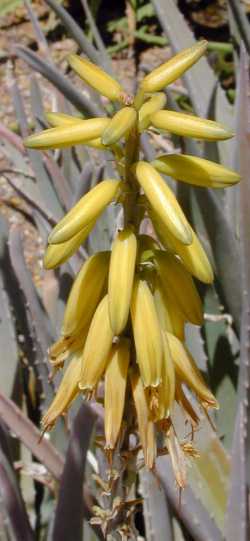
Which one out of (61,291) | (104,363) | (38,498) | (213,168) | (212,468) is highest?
(213,168)

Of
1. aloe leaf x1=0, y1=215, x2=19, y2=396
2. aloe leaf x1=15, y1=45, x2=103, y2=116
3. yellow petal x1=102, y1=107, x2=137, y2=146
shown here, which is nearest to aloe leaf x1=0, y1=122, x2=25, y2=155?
aloe leaf x1=15, y1=45, x2=103, y2=116

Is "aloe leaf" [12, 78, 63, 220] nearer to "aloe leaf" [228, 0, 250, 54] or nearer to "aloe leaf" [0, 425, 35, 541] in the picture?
"aloe leaf" [228, 0, 250, 54]

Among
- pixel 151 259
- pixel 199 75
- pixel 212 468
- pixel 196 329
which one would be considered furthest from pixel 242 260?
pixel 199 75

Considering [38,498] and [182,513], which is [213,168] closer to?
[182,513]

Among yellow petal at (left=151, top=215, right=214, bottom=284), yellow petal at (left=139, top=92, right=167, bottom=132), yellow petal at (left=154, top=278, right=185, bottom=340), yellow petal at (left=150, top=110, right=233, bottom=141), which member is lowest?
yellow petal at (left=154, top=278, right=185, bottom=340)

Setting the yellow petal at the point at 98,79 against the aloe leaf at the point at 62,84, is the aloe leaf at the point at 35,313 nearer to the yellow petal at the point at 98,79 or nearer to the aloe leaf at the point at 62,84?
the aloe leaf at the point at 62,84

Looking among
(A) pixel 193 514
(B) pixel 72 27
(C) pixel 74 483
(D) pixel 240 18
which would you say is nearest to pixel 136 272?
(C) pixel 74 483

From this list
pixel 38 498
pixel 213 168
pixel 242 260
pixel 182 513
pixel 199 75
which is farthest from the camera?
pixel 199 75
